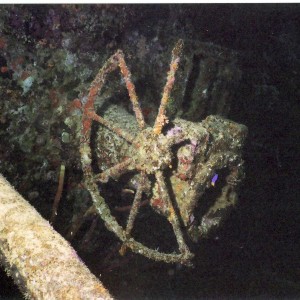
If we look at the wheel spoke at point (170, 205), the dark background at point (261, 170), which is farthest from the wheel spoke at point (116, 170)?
the dark background at point (261, 170)

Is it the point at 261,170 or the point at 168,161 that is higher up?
the point at 168,161

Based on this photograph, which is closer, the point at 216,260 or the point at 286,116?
the point at 216,260

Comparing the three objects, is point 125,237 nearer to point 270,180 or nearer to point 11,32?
point 11,32

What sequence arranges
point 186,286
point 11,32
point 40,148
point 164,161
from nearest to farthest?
point 164,161 < point 11,32 < point 40,148 < point 186,286

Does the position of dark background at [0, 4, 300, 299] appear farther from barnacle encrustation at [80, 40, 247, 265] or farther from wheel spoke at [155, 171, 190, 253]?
wheel spoke at [155, 171, 190, 253]

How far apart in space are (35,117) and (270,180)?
533cm

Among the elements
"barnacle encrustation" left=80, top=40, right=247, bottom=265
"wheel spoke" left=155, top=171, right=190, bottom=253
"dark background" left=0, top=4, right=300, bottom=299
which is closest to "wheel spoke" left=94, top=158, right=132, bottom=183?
"barnacle encrustation" left=80, top=40, right=247, bottom=265

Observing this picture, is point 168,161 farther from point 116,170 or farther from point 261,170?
point 261,170

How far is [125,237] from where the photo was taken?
2.97 metres

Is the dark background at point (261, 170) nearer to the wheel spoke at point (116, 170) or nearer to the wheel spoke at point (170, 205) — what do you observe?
the wheel spoke at point (170, 205)

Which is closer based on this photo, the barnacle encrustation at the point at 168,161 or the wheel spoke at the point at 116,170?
the barnacle encrustation at the point at 168,161

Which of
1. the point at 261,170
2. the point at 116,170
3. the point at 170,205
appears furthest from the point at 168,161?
the point at 261,170

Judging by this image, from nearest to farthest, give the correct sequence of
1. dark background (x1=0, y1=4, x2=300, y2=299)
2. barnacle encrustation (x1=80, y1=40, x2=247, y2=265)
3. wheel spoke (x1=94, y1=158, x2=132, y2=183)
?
barnacle encrustation (x1=80, y1=40, x2=247, y2=265) < wheel spoke (x1=94, y1=158, x2=132, y2=183) < dark background (x1=0, y1=4, x2=300, y2=299)

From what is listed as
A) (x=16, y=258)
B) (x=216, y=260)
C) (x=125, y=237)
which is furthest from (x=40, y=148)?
(x=216, y=260)
